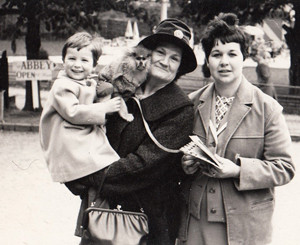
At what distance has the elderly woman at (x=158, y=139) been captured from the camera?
2910 millimetres

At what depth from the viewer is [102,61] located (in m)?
23.4

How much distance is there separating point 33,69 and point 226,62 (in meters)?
10.9

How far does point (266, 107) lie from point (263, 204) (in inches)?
21.3

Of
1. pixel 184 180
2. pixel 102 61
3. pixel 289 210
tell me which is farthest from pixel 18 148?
pixel 102 61

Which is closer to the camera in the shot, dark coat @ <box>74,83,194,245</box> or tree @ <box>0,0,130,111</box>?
dark coat @ <box>74,83,194,245</box>

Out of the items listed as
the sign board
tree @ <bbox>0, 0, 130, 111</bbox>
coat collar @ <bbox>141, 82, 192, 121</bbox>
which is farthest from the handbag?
the sign board

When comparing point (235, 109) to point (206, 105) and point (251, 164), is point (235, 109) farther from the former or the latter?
point (251, 164)

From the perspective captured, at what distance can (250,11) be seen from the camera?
53.4 feet

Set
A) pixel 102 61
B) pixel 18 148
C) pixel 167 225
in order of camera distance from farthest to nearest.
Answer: pixel 102 61, pixel 18 148, pixel 167 225

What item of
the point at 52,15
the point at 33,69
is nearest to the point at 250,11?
the point at 52,15

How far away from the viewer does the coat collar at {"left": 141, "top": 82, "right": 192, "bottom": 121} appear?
9.82ft

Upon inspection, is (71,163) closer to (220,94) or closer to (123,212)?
(123,212)

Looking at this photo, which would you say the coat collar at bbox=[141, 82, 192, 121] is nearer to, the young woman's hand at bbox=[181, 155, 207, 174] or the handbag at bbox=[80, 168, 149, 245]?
the young woman's hand at bbox=[181, 155, 207, 174]

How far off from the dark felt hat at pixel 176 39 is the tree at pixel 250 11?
496 inches
